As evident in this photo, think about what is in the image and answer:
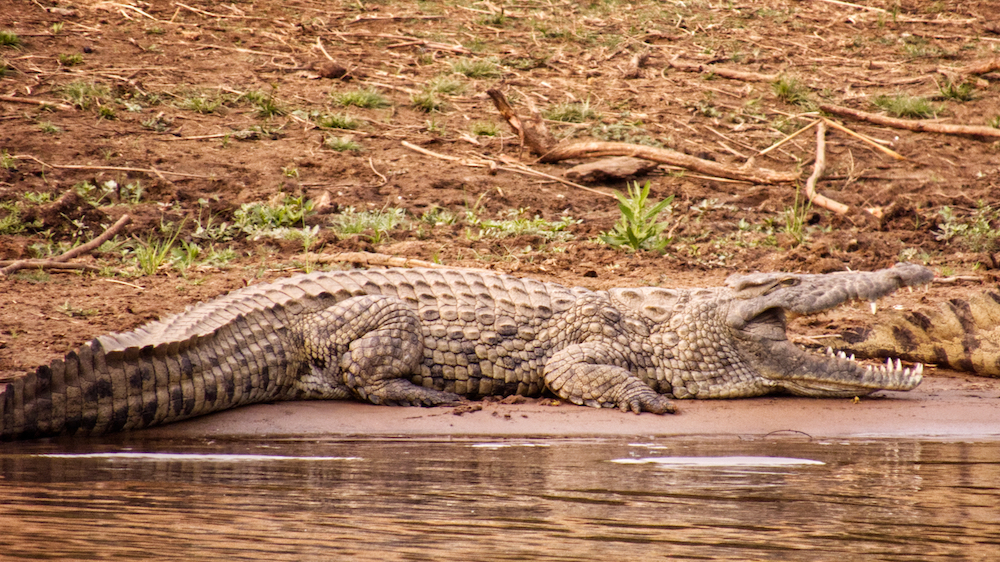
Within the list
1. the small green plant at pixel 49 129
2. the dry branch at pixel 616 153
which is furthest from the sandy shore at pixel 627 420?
the small green plant at pixel 49 129

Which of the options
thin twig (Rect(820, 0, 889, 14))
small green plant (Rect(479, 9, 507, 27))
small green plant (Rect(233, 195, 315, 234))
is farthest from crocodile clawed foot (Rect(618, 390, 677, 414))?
thin twig (Rect(820, 0, 889, 14))

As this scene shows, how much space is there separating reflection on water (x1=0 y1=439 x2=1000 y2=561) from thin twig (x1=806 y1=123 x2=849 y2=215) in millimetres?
4372

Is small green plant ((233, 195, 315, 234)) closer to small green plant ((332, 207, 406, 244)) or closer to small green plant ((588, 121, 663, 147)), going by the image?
small green plant ((332, 207, 406, 244))

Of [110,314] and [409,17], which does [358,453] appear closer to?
[110,314]

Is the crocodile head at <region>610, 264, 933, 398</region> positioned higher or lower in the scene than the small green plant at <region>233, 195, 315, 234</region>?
lower

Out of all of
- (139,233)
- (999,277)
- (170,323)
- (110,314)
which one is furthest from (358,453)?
(999,277)

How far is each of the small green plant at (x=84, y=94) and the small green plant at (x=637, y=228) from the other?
486 cm

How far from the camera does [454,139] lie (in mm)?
9172

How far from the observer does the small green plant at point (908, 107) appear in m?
10.2

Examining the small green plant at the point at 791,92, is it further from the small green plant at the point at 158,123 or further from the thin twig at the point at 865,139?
the small green plant at the point at 158,123

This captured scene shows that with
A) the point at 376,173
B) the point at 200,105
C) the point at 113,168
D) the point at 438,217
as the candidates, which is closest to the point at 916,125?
the point at 438,217

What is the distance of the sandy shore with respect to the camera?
170 inches

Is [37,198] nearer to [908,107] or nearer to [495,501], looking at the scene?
[495,501]

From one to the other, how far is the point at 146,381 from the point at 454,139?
5439 mm
